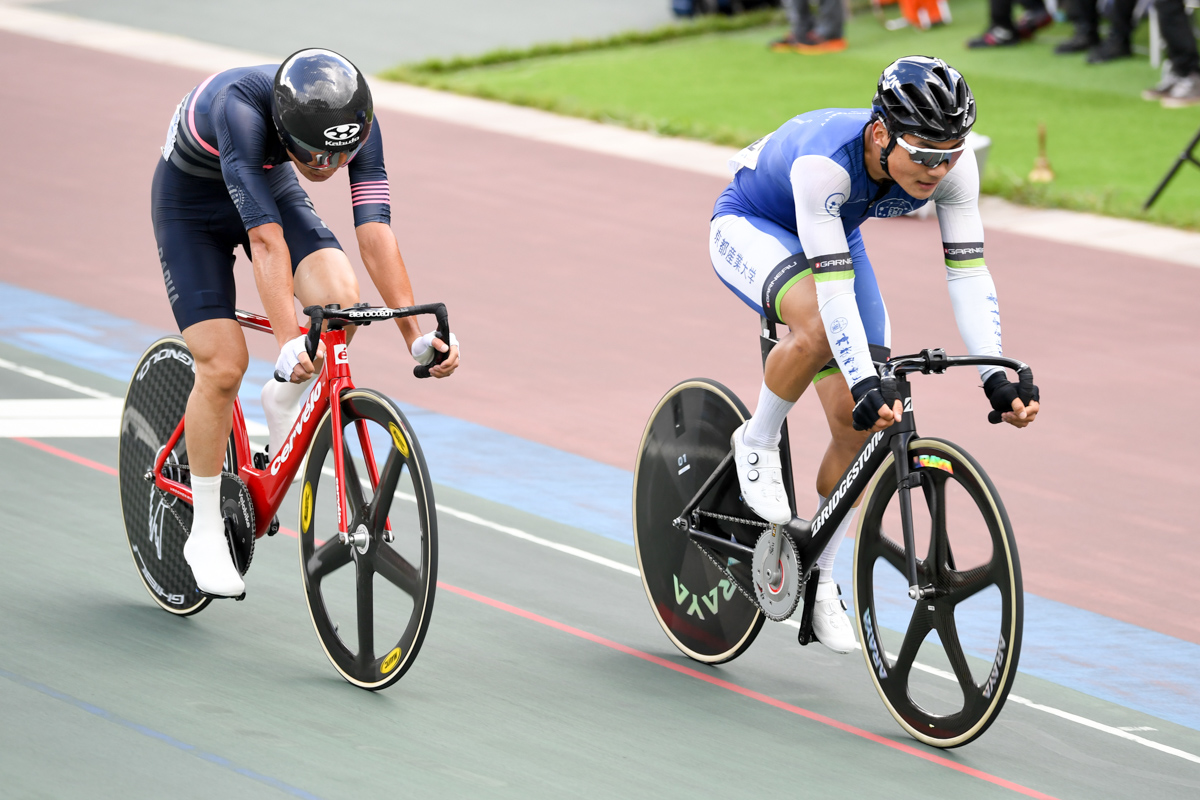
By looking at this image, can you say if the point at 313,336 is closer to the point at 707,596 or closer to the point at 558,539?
the point at 707,596

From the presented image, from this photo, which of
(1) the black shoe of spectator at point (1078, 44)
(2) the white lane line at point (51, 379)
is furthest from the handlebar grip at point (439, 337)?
(1) the black shoe of spectator at point (1078, 44)

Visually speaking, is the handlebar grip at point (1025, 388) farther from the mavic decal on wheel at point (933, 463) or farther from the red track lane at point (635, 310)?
the red track lane at point (635, 310)

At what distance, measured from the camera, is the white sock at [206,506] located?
5023 mm

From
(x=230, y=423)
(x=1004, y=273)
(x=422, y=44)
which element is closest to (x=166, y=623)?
(x=230, y=423)

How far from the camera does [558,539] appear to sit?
6.57 metres

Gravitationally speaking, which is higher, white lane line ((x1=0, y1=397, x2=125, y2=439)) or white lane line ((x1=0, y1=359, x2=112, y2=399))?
white lane line ((x1=0, y1=397, x2=125, y2=439))

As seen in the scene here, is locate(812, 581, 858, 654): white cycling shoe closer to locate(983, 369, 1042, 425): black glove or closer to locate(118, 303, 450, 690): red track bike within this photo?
locate(983, 369, 1042, 425): black glove

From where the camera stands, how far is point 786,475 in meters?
4.92

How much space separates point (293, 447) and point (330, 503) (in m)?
0.26

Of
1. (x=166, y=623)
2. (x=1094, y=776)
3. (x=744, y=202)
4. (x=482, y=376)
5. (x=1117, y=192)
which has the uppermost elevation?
(x=744, y=202)

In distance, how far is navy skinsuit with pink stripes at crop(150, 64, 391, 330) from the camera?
4508 millimetres

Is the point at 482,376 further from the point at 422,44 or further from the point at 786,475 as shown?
the point at 422,44

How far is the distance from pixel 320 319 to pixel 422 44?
14.9m

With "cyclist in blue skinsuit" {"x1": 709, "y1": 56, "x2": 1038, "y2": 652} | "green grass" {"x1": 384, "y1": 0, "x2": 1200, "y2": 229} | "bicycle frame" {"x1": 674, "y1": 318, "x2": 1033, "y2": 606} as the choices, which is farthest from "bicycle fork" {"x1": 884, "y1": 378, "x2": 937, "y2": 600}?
"green grass" {"x1": 384, "y1": 0, "x2": 1200, "y2": 229}
